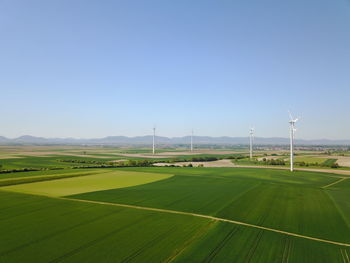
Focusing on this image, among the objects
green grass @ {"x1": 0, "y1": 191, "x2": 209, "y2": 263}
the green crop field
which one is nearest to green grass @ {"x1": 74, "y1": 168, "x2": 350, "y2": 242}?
the green crop field

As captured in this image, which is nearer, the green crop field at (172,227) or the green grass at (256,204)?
the green crop field at (172,227)

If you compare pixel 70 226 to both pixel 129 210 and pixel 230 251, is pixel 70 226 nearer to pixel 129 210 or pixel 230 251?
Answer: pixel 129 210

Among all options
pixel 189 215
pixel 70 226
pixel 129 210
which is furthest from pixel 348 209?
pixel 70 226

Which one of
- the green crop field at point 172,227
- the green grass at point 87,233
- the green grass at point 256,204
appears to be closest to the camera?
the green grass at point 87,233

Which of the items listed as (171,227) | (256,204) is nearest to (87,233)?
(171,227)

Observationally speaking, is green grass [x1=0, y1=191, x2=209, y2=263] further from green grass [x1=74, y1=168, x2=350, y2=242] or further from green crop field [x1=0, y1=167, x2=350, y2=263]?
green grass [x1=74, y1=168, x2=350, y2=242]

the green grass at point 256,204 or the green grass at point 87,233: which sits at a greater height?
the green grass at point 87,233

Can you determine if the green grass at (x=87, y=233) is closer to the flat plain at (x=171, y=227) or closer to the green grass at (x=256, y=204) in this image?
the flat plain at (x=171, y=227)

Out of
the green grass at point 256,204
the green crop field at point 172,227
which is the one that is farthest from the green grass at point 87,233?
the green grass at point 256,204

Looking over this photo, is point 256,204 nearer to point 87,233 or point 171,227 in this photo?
point 171,227

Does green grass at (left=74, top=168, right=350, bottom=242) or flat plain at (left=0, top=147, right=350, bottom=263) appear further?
green grass at (left=74, top=168, right=350, bottom=242)
